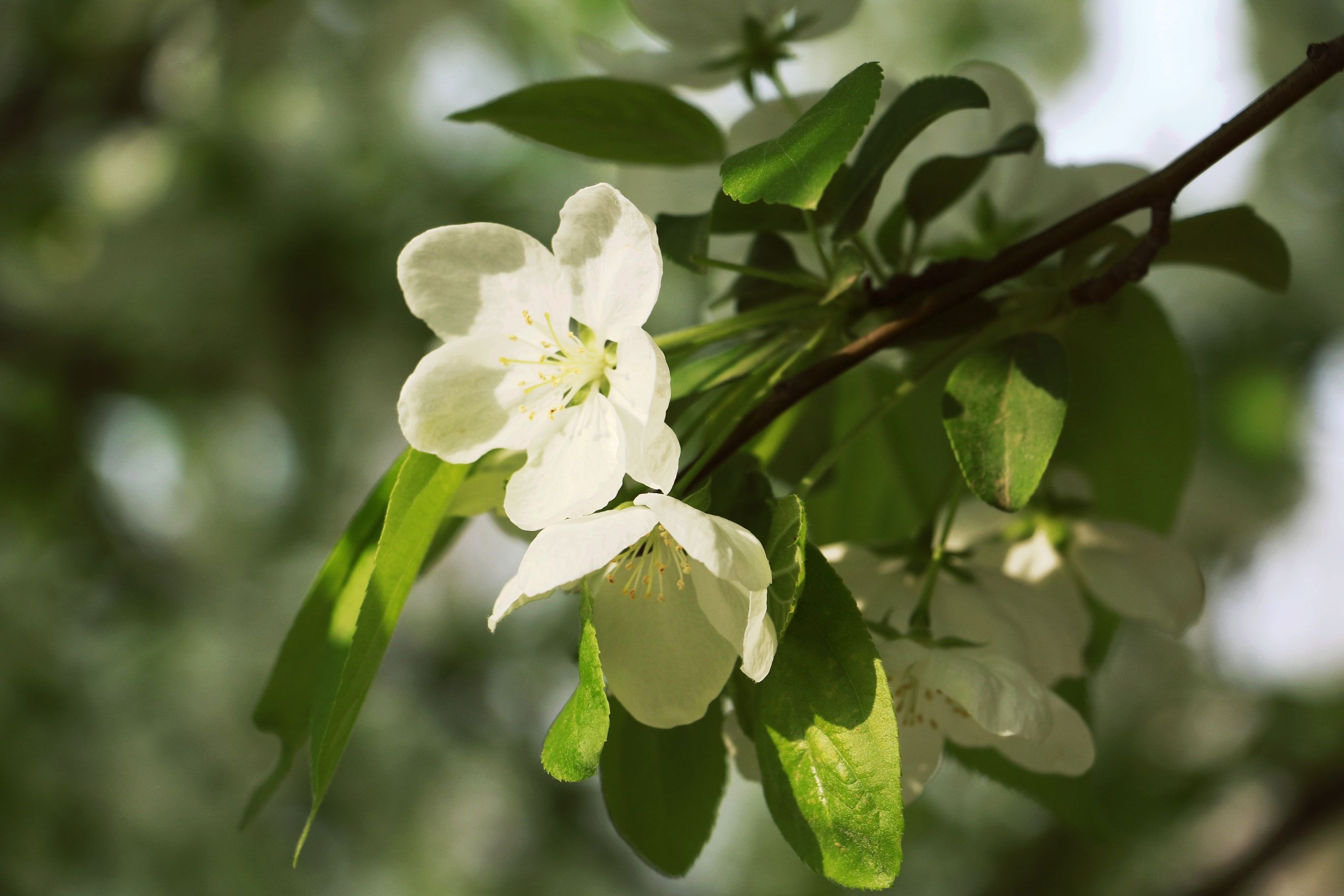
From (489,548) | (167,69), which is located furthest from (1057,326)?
(489,548)

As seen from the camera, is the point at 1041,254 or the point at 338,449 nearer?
the point at 1041,254

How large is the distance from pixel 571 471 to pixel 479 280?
0.07 meters

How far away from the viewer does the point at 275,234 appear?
1347 mm

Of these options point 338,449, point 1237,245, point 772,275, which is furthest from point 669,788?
point 338,449

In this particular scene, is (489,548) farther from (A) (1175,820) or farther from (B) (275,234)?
(A) (1175,820)

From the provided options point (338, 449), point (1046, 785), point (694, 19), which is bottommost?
point (338, 449)

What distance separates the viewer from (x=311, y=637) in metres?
0.37

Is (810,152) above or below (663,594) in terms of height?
above

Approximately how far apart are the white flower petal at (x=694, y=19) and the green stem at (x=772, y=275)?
0.43 feet

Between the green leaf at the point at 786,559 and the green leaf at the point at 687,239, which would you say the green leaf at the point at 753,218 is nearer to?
the green leaf at the point at 687,239

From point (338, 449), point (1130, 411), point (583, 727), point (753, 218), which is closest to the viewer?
point (583, 727)

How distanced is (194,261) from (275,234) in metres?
0.10

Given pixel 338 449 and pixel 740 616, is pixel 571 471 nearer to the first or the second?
pixel 740 616

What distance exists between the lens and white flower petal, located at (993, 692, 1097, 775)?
33 centimetres
